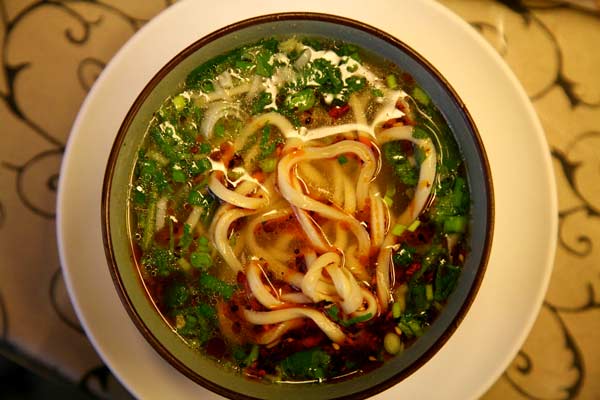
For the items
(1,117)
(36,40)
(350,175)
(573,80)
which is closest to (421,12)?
(350,175)

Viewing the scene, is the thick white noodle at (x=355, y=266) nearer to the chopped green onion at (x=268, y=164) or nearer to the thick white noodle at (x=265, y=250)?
the thick white noodle at (x=265, y=250)

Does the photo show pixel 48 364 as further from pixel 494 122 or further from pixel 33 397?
Result: pixel 494 122

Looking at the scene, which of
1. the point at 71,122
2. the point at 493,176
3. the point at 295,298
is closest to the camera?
the point at 493,176

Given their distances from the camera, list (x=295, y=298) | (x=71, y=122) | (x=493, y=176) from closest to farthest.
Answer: (x=493, y=176)
(x=295, y=298)
(x=71, y=122)

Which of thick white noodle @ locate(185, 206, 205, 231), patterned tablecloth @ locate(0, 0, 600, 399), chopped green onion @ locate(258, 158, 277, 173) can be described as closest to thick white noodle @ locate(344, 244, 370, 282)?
chopped green onion @ locate(258, 158, 277, 173)

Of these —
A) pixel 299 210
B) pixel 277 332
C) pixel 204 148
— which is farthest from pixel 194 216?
pixel 277 332

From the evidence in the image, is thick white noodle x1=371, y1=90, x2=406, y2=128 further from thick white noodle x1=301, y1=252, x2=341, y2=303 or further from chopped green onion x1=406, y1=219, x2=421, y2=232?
thick white noodle x1=301, y1=252, x2=341, y2=303

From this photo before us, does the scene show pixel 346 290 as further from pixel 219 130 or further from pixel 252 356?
pixel 219 130
